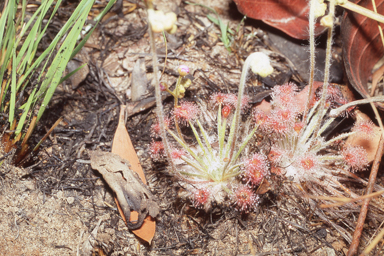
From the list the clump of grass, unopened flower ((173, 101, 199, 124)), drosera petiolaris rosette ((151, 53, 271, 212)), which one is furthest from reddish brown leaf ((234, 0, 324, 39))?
the clump of grass

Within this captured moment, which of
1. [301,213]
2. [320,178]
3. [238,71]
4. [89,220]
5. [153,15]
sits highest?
[153,15]

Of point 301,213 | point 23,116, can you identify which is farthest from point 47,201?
point 301,213

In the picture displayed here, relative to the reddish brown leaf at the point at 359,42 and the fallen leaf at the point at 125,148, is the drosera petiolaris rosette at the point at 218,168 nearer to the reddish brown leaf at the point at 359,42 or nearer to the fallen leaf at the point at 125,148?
the fallen leaf at the point at 125,148

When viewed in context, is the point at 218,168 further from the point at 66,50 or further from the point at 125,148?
the point at 66,50

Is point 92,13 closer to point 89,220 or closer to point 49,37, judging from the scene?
point 49,37

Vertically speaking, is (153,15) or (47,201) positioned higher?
(153,15)

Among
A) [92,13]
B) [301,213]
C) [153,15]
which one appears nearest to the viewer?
[153,15]
